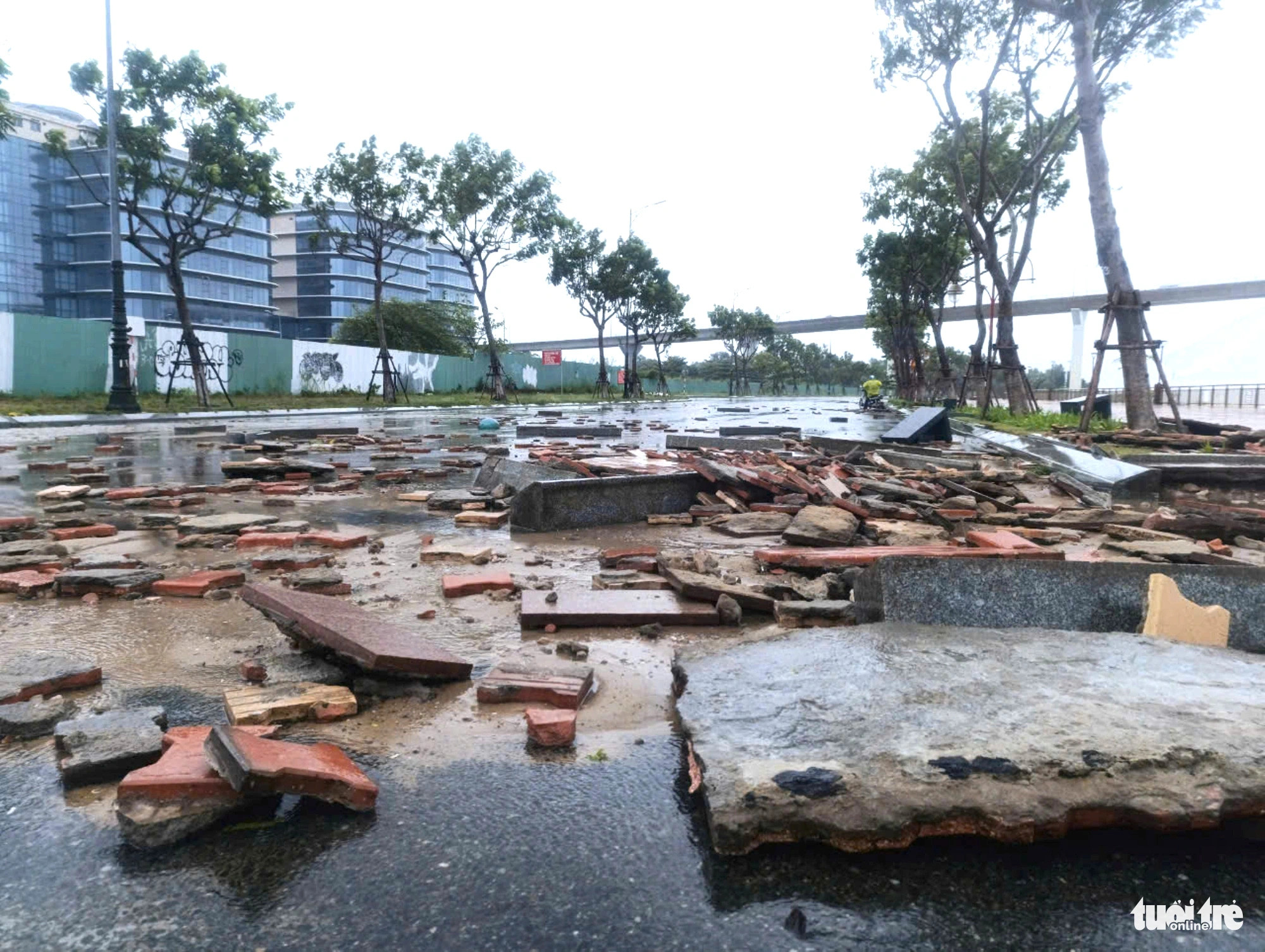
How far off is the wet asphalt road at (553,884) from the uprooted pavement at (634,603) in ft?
0.23

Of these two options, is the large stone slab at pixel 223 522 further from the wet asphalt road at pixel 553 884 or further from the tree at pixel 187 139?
the tree at pixel 187 139

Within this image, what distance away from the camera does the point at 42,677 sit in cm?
268

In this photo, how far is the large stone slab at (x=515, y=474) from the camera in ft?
22.4

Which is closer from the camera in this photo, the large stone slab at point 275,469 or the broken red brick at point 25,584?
the broken red brick at point 25,584

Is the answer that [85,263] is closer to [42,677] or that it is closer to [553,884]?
[42,677]

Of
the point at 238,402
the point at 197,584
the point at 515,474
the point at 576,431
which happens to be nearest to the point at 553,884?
the point at 197,584

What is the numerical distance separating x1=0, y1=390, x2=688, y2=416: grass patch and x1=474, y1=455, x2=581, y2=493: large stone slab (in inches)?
656

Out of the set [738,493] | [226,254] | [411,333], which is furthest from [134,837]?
[226,254]

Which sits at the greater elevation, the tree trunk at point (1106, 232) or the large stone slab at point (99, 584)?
the tree trunk at point (1106, 232)

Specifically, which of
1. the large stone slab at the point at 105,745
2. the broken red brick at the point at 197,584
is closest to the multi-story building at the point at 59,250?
the broken red brick at the point at 197,584

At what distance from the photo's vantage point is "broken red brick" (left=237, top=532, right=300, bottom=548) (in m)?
5.05

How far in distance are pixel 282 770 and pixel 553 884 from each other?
63cm

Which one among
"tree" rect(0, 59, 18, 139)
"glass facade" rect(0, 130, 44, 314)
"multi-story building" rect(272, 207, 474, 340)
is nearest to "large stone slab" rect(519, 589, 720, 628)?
"tree" rect(0, 59, 18, 139)

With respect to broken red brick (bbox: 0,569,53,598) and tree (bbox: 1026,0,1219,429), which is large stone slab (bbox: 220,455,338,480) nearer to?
broken red brick (bbox: 0,569,53,598)
